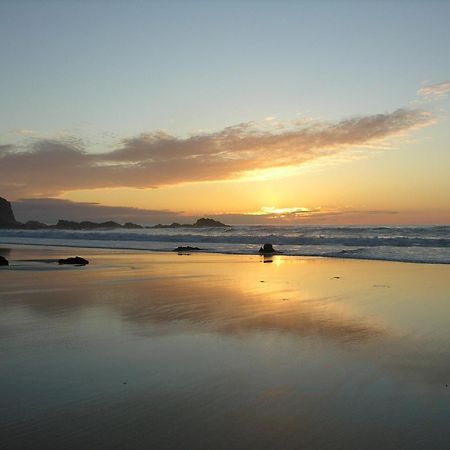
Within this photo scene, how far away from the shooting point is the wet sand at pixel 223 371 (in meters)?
3.56

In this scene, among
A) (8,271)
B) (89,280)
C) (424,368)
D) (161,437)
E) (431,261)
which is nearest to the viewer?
(161,437)

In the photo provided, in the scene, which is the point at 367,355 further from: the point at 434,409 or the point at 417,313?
the point at 417,313

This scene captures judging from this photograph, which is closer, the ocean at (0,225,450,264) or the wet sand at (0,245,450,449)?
the wet sand at (0,245,450,449)

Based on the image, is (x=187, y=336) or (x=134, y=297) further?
(x=134, y=297)

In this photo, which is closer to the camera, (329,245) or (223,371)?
(223,371)

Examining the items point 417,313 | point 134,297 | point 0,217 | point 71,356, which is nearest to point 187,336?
point 71,356

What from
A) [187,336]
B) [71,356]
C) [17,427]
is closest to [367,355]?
[187,336]

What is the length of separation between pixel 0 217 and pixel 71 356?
13817 cm

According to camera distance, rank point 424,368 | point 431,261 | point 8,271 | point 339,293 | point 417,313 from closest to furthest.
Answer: point 424,368, point 417,313, point 339,293, point 8,271, point 431,261

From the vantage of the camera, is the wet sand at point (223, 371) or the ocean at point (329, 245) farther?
the ocean at point (329, 245)

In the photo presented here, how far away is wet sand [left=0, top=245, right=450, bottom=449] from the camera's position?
140 inches

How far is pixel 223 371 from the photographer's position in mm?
5039

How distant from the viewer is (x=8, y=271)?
15789mm

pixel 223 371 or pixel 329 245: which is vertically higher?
pixel 223 371
